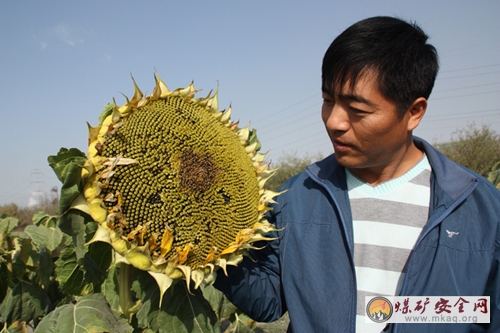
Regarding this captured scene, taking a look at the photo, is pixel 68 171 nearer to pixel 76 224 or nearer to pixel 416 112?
pixel 76 224

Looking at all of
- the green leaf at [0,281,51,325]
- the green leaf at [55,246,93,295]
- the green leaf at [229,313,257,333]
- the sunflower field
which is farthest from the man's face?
the green leaf at [0,281,51,325]

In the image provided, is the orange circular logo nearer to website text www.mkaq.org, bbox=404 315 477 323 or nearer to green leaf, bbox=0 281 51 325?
website text www.mkaq.org, bbox=404 315 477 323

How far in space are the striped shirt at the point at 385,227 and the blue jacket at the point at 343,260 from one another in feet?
0.23

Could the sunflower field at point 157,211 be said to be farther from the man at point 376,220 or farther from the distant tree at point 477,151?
the distant tree at point 477,151

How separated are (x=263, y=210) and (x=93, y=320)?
885mm

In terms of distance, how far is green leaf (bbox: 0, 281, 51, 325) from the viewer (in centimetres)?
255

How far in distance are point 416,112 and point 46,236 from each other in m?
2.42

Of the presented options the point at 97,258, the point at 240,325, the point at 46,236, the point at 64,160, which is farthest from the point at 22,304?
the point at 240,325

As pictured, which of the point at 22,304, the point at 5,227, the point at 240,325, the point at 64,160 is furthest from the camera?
the point at 240,325

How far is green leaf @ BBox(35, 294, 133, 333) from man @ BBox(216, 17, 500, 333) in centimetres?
50

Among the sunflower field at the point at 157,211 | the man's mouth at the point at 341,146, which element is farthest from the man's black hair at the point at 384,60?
the sunflower field at the point at 157,211

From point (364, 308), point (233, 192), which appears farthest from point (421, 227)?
point (233, 192)

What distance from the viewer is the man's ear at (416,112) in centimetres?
222

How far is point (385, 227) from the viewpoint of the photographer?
7.33 feet
